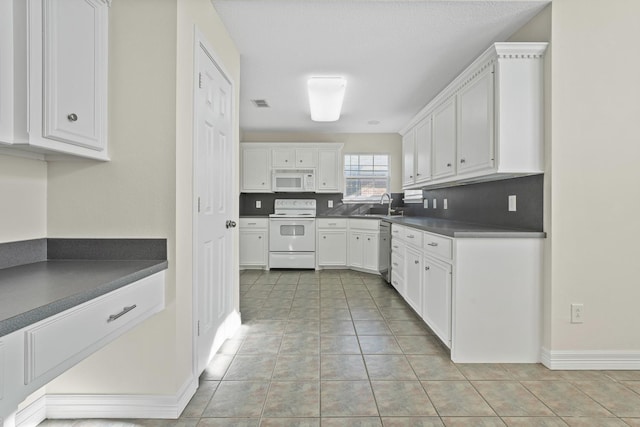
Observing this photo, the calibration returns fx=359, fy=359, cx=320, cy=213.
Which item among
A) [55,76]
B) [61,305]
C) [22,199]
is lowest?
[61,305]

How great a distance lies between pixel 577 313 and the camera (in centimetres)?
236

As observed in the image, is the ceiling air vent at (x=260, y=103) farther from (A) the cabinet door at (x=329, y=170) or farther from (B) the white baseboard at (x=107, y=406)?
(B) the white baseboard at (x=107, y=406)

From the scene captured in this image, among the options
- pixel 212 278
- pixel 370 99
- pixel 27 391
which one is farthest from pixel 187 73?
pixel 370 99

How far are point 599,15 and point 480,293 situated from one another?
2.00 meters

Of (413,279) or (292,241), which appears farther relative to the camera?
(292,241)

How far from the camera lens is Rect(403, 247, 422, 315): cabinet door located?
3.21 meters

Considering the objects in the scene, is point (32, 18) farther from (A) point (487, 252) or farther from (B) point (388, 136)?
(B) point (388, 136)

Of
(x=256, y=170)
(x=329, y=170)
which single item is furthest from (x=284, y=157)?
(x=329, y=170)

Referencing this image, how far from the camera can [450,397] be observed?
199 centimetres

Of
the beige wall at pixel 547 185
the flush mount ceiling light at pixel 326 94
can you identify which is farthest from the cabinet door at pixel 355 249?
the beige wall at pixel 547 185

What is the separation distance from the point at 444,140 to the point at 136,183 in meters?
2.74

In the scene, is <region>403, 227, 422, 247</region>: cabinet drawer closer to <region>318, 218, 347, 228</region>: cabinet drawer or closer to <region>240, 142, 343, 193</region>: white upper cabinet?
<region>318, 218, 347, 228</region>: cabinet drawer

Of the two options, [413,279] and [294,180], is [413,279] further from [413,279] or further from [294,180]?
[294,180]

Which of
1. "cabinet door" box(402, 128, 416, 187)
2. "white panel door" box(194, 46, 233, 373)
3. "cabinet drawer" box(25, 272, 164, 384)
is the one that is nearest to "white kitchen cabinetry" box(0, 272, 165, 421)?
"cabinet drawer" box(25, 272, 164, 384)
